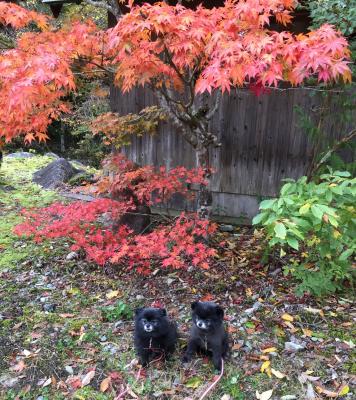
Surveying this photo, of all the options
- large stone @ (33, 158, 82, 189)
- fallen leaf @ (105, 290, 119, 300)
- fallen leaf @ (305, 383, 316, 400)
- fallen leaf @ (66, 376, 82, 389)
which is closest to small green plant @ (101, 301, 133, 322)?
fallen leaf @ (105, 290, 119, 300)

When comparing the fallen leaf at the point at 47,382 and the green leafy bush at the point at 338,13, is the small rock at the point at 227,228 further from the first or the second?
the fallen leaf at the point at 47,382

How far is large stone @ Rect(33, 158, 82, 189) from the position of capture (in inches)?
428

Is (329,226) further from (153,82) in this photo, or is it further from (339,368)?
(153,82)

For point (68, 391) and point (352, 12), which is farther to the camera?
point (352, 12)

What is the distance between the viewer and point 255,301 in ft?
15.6

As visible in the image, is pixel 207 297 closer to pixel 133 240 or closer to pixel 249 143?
pixel 133 240

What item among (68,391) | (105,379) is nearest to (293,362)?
(105,379)

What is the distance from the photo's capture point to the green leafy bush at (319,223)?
3367 mm

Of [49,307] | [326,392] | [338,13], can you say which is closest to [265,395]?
[326,392]

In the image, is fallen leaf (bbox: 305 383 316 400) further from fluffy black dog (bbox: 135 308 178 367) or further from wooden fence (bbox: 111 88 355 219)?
wooden fence (bbox: 111 88 355 219)

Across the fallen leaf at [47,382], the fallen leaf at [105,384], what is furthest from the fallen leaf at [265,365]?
the fallen leaf at [47,382]

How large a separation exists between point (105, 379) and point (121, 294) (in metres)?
1.48

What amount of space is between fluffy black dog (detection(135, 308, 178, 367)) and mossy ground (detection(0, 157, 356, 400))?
0.13 metres

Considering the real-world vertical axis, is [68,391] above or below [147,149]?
below
